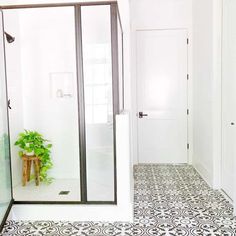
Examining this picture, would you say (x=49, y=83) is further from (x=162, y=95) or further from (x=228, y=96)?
(x=228, y=96)

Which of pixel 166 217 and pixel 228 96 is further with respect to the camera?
pixel 228 96

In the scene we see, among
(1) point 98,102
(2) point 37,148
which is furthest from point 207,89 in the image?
(2) point 37,148

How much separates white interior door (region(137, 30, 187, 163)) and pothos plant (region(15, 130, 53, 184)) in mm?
1801

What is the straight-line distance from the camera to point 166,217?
2.83 m

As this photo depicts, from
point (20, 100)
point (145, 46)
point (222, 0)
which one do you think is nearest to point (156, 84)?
point (145, 46)

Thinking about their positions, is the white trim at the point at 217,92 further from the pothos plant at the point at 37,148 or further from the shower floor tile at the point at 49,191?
the pothos plant at the point at 37,148

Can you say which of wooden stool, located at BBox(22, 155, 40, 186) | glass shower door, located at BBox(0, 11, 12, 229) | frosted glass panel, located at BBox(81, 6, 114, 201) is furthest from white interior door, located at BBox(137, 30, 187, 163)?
glass shower door, located at BBox(0, 11, 12, 229)

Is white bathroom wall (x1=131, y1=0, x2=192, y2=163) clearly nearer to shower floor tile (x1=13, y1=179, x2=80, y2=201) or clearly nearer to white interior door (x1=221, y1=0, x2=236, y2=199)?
white interior door (x1=221, y1=0, x2=236, y2=199)

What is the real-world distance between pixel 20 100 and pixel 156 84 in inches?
91.6

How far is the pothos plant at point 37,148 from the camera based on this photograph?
143 inches

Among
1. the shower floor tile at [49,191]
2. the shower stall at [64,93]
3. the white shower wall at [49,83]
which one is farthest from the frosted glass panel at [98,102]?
the white shower wall at [49,83]

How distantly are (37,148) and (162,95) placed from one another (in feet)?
7.88

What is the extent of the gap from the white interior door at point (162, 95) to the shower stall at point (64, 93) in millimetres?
1376

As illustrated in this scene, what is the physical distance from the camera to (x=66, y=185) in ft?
11.6
